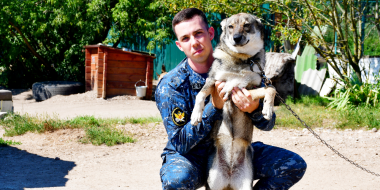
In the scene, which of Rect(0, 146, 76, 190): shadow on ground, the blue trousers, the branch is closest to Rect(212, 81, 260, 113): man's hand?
the blue trousers

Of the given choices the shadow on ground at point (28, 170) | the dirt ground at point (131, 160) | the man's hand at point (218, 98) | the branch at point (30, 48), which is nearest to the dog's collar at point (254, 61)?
the man's hand at point (218, 98)

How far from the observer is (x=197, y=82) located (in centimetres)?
283

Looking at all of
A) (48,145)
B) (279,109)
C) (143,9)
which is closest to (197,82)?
(48,145)

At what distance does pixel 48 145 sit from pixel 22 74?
8447mm

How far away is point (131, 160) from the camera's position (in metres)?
5.11

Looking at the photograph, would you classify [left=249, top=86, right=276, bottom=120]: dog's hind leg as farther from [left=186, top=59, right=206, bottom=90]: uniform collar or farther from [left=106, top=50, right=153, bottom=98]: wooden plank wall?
[left=106, top=50, right=153, bottom=98]: wooden plank wall

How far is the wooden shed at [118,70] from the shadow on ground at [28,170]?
4548mm

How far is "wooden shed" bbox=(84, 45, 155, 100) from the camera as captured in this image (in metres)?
9.80

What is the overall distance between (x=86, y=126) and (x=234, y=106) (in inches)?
169

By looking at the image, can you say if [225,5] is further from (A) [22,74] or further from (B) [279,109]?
(A) [22,74]

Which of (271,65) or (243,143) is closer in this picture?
(243,143)

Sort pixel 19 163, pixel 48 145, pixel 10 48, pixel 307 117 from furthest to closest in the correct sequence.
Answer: pixel 10 48 < pixel 307 117 < pixel 48 145 < pixel 19 163

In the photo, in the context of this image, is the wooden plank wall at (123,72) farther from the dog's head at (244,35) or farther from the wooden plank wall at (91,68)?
the dog's head at (244,35)

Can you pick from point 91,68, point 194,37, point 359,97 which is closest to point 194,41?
point 194,37
